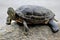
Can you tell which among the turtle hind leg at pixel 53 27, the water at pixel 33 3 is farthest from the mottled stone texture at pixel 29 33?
the water at pixel 33 3

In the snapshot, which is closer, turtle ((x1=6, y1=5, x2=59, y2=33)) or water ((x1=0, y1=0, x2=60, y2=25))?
turtle ((x1=6, y1=5, x2=59, y2=33))

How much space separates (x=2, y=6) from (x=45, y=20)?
100 centimetres

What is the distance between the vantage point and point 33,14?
1290mm

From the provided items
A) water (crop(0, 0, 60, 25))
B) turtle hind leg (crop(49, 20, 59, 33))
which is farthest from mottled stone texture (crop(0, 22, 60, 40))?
water (crop(0, 0, 60, 25))

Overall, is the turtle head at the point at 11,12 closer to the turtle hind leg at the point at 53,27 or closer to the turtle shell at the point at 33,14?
the turtle shell at the point at 33,14

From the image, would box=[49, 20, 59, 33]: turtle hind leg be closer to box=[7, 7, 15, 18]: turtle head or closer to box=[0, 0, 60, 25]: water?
box=[7, 7, 15, 18]: turtle head

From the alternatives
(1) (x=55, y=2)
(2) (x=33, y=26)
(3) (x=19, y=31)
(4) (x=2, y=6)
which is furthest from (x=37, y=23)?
(1) (x=55, y=2)

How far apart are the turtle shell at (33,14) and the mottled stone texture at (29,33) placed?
7 cm

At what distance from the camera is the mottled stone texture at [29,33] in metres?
1.19

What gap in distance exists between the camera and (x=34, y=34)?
1.25m

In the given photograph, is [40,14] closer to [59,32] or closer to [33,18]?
[33,18]

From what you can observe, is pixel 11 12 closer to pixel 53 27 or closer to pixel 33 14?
pixel 33 14

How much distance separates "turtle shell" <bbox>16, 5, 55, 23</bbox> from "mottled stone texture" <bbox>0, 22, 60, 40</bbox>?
0.07 m

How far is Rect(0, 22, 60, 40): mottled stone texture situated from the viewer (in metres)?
1.19
